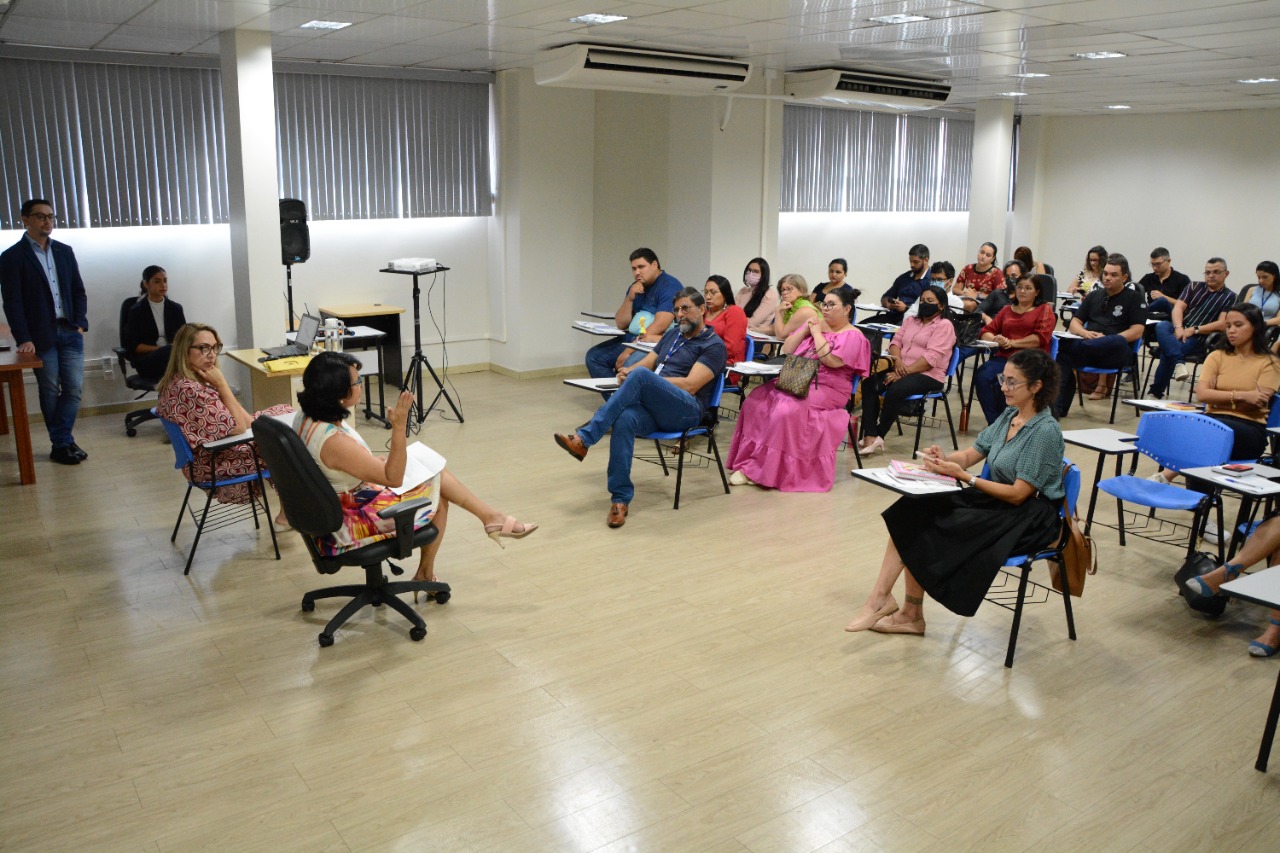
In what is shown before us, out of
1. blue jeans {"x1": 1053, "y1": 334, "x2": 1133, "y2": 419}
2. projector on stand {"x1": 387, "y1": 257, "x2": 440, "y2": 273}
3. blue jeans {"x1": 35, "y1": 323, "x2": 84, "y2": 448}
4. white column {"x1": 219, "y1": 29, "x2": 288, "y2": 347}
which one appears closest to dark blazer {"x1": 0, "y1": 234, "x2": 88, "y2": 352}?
blue jeans {"x1": 35, "y1": 323, "x2": 84, "y2": 448}

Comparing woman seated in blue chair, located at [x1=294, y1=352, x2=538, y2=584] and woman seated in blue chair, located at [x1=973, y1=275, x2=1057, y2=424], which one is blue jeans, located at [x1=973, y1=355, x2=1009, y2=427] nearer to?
woman seated in blue chair, located at [x1=973, y1=275, x2=1057, y2=424]

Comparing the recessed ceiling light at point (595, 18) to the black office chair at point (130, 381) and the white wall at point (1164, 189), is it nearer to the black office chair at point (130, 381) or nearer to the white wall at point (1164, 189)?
the black office chair at point (130, 381)

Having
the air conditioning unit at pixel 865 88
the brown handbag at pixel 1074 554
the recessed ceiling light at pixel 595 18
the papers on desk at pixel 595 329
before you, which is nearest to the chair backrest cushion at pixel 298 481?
the brown handbag at pixel 1074 554

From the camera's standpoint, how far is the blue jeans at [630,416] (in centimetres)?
608

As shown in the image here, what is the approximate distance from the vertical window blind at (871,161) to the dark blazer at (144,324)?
287 inches

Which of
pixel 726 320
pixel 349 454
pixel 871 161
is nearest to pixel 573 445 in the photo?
pixel 726 320

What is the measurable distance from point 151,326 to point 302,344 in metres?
1.84

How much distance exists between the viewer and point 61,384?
7.27m

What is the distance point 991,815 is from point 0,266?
22.3 ft

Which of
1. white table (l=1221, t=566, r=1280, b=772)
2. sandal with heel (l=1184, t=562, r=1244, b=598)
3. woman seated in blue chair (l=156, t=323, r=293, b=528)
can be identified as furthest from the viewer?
woman seated in blue chair (l=156, t=323, r=293, b=528)

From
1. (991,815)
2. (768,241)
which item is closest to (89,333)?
(768,241)

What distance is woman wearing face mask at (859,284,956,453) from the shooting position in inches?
290

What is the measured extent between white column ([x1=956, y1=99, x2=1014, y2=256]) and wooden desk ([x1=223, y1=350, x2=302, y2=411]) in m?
8.50

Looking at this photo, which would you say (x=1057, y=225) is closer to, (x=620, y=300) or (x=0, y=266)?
(x=620, y=300)
